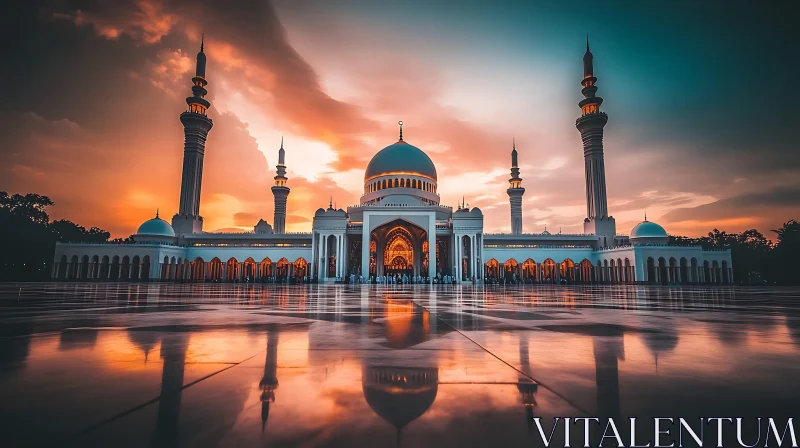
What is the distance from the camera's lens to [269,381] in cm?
219

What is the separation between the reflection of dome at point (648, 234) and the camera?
162ft

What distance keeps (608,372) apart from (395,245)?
5379 cm

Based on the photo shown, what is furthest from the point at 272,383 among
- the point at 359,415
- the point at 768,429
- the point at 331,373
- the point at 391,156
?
the point at 391,156

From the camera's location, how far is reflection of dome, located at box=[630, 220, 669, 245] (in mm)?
49438

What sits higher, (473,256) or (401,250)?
(401,250)

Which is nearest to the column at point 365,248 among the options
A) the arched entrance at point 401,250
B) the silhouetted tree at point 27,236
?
the arched entrance at point 401,250

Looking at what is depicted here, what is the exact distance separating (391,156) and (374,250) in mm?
13607

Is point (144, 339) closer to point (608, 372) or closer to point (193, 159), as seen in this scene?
point (608, 372)

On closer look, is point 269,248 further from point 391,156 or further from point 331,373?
point 331,373

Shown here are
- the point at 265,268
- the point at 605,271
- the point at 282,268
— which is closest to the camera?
the point at 605,271

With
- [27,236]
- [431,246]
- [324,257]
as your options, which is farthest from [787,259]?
[27,236]

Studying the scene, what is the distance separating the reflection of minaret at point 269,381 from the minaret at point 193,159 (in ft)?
189

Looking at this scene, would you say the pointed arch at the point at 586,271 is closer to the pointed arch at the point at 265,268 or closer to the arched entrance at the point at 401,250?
the arched entrance at the point at 401,250

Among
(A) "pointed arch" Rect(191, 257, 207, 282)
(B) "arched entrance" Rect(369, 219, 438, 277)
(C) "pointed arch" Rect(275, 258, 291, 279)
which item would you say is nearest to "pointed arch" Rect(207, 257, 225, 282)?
(A) "pointed arch" Rect(191, 257, 207, 282)
